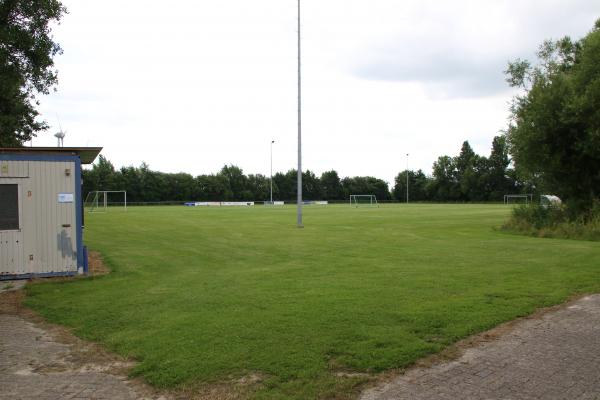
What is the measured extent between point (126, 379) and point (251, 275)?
21.5 feet

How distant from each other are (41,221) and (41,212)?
0.22m

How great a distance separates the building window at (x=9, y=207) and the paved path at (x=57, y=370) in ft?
16.7

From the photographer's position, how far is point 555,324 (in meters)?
6.94

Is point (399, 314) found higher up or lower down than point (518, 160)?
lower down

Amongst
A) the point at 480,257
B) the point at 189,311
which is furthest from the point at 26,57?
the point at 480,257

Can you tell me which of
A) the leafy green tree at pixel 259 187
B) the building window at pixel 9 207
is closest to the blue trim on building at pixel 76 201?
the building window at pixel 9 207

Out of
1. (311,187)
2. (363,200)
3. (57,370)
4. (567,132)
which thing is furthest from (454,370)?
(311,187)

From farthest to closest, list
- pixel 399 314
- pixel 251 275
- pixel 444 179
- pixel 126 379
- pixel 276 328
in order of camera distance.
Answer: pixel 444 179
pixel 251 275
pixel 399 314
pixel 276 328
pixel 126 379

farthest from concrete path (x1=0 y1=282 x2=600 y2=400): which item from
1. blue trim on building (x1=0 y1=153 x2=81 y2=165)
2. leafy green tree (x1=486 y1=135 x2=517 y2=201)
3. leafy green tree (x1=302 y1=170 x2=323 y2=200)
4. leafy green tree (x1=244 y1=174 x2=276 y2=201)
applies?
leafy green tree (x1=302 y1=170 x2=323 y2=200)

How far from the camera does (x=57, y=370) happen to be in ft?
18.0

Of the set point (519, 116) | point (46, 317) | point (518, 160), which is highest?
point (519, 116)

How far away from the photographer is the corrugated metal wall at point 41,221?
1162 cm

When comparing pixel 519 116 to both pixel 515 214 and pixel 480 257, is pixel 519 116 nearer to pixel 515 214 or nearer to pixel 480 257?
pixel 515 214

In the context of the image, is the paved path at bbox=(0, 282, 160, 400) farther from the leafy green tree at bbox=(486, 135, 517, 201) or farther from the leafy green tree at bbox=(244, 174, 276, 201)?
the leafy green tree at bbox=(486, 135, 517, 201)
